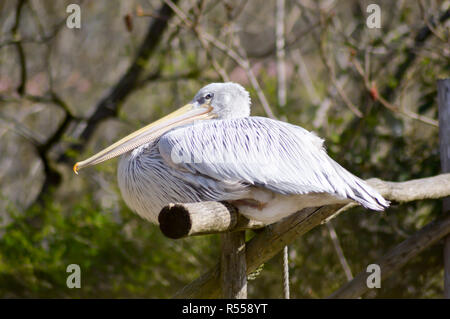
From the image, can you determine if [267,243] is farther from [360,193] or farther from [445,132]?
[445,132]

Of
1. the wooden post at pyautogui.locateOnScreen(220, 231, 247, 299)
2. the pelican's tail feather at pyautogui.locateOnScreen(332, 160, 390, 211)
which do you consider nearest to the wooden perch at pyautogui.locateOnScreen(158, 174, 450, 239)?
the wooden post at pyautogui.locateOnScreen(220, 231, 247, 299)

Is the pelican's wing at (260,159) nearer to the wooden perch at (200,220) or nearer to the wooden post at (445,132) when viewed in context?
the wooden perch at (200,220)

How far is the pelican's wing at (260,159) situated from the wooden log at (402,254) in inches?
45.1

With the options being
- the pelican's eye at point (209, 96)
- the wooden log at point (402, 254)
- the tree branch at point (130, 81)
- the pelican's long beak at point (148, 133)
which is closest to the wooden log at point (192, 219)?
the pelican's long beak at point (148, 133)

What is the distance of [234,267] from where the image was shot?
2.29 meters

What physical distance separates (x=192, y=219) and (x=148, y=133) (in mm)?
752

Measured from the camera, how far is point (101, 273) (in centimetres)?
464

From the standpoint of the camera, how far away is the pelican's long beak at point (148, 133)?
2379 millimetres

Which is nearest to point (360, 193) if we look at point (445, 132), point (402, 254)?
point (402, 254)

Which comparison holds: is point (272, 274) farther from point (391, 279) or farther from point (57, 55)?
point (57, 55)

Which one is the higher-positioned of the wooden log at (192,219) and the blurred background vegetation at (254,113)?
the blurred background vegetation at (254,113)

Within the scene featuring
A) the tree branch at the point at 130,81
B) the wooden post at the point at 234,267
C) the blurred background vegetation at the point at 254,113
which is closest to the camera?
the wooden post at the point at 234,267

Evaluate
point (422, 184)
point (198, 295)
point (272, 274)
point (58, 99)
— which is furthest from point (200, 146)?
point (58, 99)

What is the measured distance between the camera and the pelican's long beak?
238 centimetres
